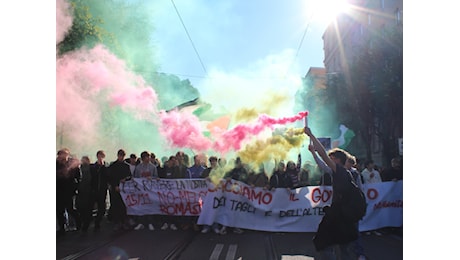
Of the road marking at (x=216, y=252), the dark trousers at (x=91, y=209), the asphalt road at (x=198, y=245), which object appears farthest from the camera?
the dark trousers at (x=91, y=209)

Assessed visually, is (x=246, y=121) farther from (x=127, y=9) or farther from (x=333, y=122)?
(x=333, y=122)

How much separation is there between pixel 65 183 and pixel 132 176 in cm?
139

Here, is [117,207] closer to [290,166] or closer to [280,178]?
[280,178]

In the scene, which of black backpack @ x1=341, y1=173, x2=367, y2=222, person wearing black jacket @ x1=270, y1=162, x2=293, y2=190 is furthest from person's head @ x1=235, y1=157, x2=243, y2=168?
black backpack @ x1=341, y1=173, x2=367, y2=222

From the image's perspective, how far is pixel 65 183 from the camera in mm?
7324

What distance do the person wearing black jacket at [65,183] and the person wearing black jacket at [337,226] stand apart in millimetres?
5180

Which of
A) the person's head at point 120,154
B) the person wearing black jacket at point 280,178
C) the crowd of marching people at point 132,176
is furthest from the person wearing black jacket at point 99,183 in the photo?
the person wearing black jacket at point 280,178

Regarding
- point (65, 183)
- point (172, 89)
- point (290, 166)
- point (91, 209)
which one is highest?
point (172, 89)

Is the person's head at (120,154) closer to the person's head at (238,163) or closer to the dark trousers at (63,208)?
the dark trousers at (63,208)

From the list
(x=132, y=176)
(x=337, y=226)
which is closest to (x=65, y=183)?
(x=132, y=176)

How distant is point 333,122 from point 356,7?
17.2 meters

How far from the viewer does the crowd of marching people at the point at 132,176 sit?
741 centimetres

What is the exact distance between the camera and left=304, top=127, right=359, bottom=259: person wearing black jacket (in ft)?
12.6

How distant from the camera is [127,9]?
11.8 m
